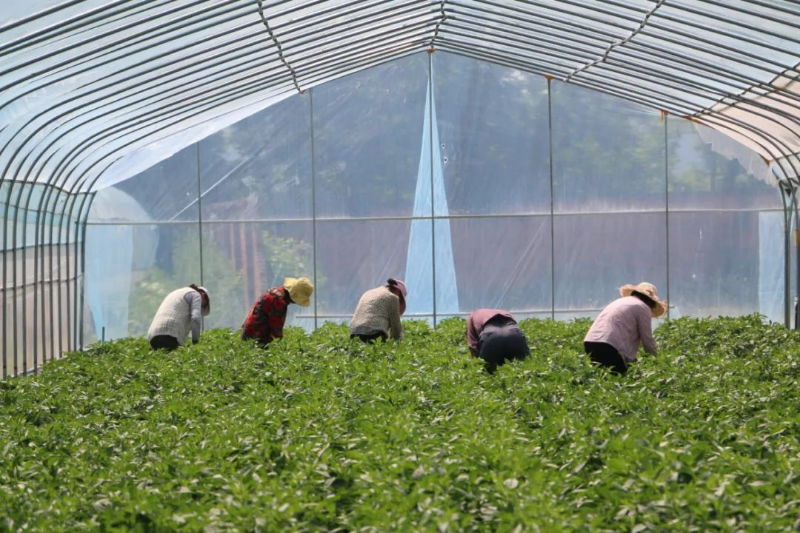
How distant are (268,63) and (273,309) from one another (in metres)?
→ 3.18

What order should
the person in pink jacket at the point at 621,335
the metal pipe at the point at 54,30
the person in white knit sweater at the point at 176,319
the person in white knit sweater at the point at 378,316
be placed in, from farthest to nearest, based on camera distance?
the person in white knit sweater at the point at 176,319 < the person in white knit sweater at the point at 378,316 < the person in pink jacket at the point at 621,335 < the metal pipe at the point at 54,30

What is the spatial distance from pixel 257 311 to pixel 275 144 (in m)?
5.81

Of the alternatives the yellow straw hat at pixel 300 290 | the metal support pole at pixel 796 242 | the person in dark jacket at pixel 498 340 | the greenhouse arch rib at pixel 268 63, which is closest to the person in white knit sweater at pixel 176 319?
the yellow straw hat at pixel 300 290

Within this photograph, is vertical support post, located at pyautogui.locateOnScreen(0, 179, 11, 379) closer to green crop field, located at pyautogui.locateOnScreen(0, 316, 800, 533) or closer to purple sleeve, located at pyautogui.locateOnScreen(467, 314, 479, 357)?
green crop field, located at pyautogui.locateOnScreen(0, 316, 800, 533)

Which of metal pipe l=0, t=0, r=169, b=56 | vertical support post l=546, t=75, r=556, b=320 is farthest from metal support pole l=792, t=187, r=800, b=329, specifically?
metal pipe l=0, t=0, r=169, b=56

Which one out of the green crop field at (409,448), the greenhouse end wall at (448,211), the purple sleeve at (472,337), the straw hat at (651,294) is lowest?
the green crop field at (409,448)

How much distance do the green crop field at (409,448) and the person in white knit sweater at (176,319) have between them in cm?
210

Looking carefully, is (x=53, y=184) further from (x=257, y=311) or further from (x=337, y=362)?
(x=337, y=362)

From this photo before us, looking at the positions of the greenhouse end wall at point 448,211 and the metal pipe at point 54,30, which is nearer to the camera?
the metal pipe at point 54,30

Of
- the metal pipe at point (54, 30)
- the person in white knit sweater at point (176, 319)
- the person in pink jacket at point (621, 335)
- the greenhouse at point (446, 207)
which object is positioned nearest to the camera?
the metal pipe at point (54, 30)

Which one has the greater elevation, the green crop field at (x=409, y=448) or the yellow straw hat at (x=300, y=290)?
the yellow straw hat at (x=300, y=290)

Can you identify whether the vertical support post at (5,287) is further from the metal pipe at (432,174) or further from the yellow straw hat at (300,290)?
the metal pipe at (432,174)

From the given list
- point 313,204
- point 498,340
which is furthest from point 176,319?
point 313,204

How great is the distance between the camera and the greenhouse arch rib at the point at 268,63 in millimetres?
9797
